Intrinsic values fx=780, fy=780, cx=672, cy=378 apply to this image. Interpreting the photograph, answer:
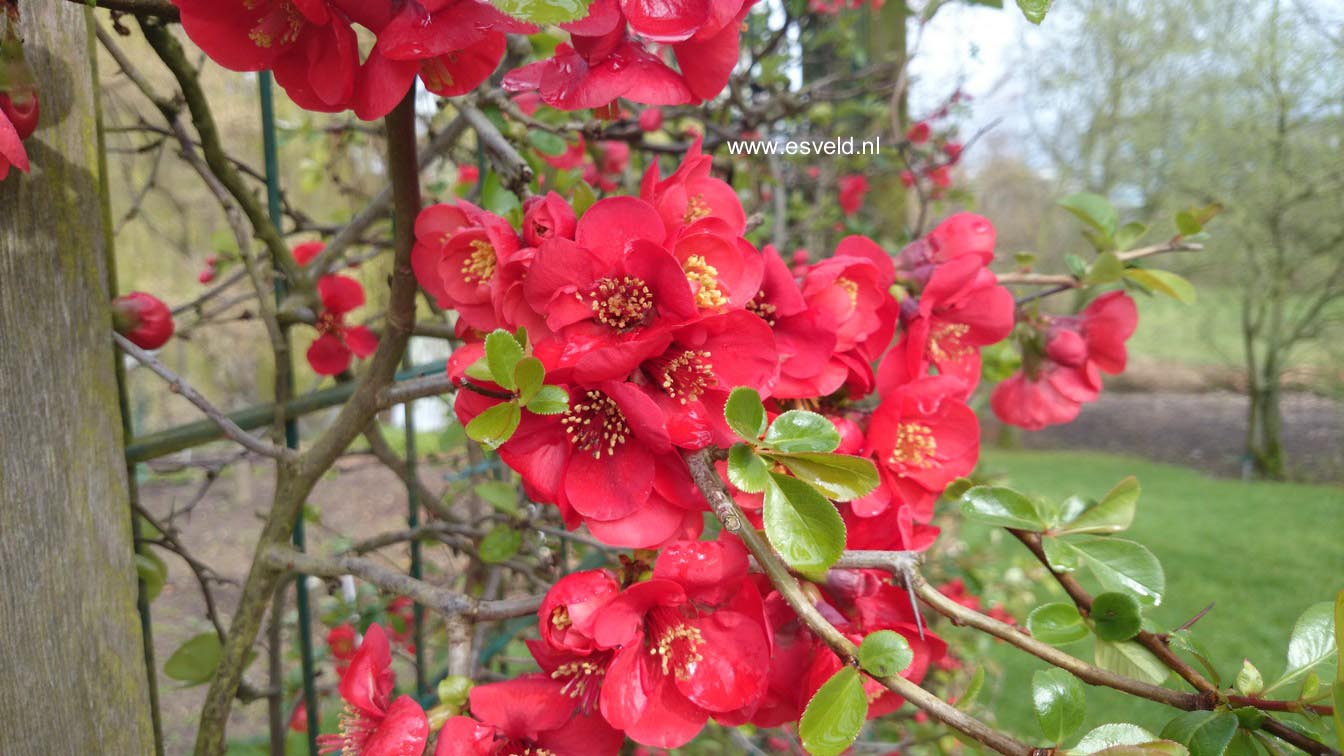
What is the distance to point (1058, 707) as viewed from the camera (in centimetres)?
38

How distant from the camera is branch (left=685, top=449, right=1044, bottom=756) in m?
0.35

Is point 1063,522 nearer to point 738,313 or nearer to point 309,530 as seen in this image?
point 738,313

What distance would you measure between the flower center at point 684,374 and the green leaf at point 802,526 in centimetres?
7

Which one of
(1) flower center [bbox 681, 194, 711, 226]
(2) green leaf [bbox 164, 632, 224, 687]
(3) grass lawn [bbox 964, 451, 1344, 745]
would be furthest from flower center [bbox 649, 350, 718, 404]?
(3) grass lawn [bbox 964, 451, 1344, 745]

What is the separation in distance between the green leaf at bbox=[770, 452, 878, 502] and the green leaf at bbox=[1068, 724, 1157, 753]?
149mm

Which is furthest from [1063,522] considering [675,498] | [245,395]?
[245,395]

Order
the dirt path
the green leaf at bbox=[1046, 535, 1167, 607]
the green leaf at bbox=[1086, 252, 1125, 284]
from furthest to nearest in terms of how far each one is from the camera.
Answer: the dirt path, the green leaf at bbox=[1086, 252, 1125, 284], the green leaf at bbox=[1046, 535, 1167, 607]

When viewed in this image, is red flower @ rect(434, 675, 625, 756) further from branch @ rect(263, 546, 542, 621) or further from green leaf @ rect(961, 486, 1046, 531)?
green leaf @ rect(961, 486, 1046, 531)

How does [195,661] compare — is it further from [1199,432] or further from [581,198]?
[1199,432]

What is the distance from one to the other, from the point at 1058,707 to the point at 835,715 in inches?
4.4

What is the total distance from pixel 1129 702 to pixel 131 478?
145 inches

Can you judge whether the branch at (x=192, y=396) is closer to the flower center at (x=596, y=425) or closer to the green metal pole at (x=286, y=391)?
the green metal pole at (x=286, y=391)

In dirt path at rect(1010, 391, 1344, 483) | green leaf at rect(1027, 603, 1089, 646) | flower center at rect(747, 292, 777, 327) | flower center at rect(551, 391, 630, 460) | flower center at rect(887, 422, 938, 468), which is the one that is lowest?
dirt path at rect(1010, 391, 1344, 483)

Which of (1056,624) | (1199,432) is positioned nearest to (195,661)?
(1056,624)
